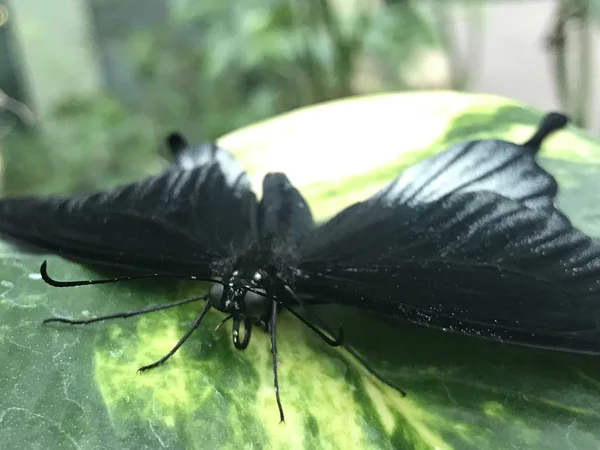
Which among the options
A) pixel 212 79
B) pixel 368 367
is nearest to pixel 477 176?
pixel 368 367

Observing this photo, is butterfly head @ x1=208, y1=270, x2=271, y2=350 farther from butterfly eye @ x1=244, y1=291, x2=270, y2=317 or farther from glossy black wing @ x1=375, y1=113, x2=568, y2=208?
glossy black wing @ x1=375, y1=113, x2=568, y2=208

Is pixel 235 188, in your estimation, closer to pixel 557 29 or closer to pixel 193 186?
pixel 193 186

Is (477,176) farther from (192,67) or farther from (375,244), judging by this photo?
(192,67)

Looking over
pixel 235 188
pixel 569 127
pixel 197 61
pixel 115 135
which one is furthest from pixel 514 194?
pixel 197 61

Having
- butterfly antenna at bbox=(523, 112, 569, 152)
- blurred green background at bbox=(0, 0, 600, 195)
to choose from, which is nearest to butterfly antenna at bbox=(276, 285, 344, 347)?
butterfly antenna at bbox=(523, 112, 569, 152)

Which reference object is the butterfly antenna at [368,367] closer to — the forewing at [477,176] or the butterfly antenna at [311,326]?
the butterfly antenna at [311,326]
